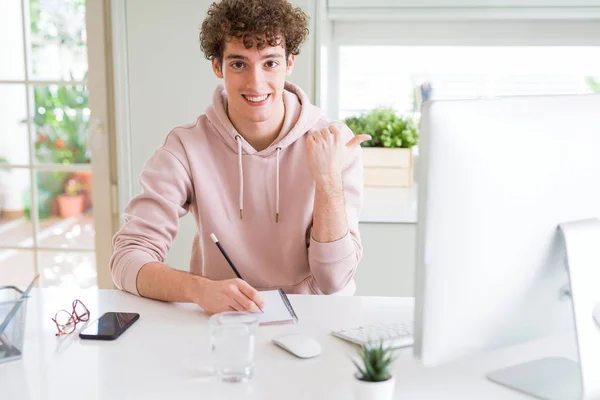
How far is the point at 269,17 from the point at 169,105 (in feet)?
3.51

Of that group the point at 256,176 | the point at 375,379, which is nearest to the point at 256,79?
the point at 256,176

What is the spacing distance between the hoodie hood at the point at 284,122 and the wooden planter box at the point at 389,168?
40.7 inches

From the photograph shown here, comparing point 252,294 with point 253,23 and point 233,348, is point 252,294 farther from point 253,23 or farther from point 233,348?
point 253,23

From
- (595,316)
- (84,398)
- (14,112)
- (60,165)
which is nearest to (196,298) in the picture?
(84,398)

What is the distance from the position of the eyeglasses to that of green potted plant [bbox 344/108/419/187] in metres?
1.67

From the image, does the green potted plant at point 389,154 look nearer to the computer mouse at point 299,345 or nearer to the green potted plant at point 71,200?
the green potted plant at point 71,200

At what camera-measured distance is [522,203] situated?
35.9 inches

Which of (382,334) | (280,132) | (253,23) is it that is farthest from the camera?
(280,132)

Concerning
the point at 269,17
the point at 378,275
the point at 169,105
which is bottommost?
the point at 378,275

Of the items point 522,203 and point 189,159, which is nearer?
point 522,203

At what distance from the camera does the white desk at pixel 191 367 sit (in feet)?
3.28

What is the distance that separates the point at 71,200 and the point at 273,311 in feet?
6.32

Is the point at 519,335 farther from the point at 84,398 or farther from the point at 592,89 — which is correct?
the point at 592,89

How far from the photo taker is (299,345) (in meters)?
1.14
